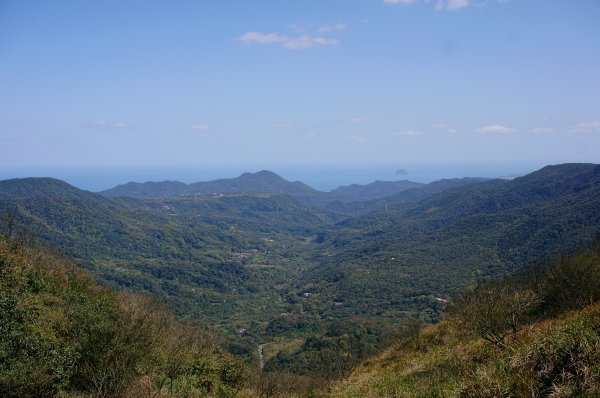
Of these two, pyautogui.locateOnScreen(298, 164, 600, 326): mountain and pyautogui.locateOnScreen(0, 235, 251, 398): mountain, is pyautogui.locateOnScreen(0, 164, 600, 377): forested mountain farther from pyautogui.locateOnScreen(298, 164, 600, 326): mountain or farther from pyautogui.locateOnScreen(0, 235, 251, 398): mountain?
pyautogui.locateOnScreen(0, 235, 251, 398): mountain

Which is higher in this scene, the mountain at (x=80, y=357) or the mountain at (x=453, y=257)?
the mountain at (x=80, y=357)

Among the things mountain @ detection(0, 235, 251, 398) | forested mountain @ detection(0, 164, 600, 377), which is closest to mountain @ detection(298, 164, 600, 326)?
forested mountain @ detection(0, 164, 600, 377)

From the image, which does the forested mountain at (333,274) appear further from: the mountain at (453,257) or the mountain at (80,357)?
the mountain at (80,357)

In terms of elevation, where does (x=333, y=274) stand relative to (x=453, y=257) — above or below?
below

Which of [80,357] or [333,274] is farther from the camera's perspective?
[333,274]

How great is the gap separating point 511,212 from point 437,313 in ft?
309

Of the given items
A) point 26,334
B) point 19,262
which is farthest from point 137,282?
point 26,334

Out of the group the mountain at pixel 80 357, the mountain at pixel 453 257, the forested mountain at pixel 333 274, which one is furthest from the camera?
the mountain at pixel 453 257

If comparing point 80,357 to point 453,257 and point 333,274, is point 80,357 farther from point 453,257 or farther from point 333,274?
point 333,274

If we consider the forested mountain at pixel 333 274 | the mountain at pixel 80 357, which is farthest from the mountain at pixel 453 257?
the mountain at pixel 80 357

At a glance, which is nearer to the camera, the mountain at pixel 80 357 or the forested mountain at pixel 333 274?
the mountain at pixel 80 357

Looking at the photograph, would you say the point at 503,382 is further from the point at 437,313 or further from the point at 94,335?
the point at 437,313

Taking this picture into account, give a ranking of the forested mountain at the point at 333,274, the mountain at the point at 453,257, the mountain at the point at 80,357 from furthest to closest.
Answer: the mountain at the point at 453,257 < the forested mountain at the point at 333,274 < the mountain at the point at 80,357

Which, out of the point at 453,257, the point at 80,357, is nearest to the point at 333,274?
the point at 453,257
